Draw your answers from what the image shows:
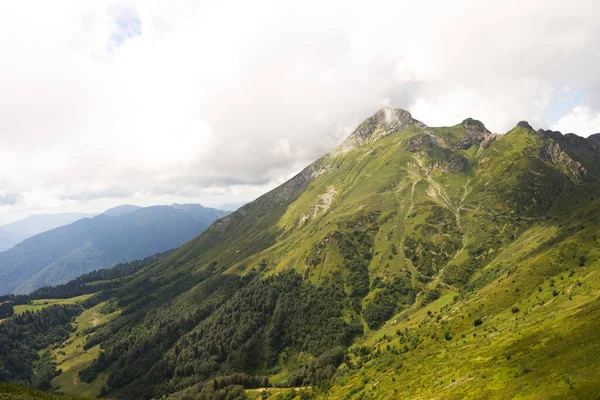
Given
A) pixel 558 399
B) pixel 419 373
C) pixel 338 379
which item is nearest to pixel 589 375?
pixel 558 399

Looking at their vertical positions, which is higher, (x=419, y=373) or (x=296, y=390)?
(x=419, y=373)

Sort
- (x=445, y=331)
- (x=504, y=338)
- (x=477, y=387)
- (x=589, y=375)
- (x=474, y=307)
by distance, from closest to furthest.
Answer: (x=589, y=375) < (x=477, y=387) < (x=504, y=338) < (x=445, y=331) < (x=474, y=307)

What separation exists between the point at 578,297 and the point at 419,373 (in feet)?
192

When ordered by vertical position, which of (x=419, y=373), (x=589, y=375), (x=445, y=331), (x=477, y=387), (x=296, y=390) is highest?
(x=589, y=375)

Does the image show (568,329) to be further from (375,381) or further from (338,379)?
(338,379)

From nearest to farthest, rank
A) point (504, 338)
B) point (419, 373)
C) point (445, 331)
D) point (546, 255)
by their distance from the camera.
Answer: point (504, 338)
point (419, 373)
point (445, 331)
point (546, 255)

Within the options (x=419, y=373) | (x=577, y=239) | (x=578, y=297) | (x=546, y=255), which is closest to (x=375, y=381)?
(x=419, y=373)

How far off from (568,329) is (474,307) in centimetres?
9585

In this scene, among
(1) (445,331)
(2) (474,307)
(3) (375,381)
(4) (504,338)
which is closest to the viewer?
(4) (504,338)

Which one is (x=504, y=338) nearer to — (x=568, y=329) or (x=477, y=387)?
(x=568, y=329)

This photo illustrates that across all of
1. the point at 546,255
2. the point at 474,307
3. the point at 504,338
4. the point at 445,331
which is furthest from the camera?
the point at 546,255

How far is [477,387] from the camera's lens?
63750 mm

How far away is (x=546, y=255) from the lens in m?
178

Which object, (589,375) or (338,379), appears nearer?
(589,375)
